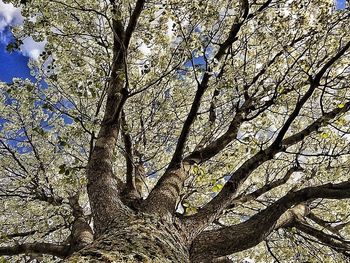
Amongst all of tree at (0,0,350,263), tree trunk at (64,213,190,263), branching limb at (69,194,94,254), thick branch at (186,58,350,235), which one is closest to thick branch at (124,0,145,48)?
tree at (0,0,350,263)

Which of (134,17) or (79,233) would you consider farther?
(79,233)

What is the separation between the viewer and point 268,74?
6715mm

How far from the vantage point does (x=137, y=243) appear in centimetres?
297

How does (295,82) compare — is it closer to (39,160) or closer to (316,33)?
(316,33)

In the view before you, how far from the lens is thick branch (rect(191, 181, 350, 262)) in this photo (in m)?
4.20

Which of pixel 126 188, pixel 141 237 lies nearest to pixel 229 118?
pixel 126 188

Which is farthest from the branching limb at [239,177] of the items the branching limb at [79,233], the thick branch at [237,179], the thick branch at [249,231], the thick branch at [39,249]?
the thick branch at [39,249]

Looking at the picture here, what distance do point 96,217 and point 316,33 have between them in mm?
4216

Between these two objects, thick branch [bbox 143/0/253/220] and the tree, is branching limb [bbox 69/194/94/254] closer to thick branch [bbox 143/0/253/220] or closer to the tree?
the tree

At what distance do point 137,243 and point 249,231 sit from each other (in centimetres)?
184

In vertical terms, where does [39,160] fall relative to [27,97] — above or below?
above

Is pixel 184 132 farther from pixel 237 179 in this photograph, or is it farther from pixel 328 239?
pixel 328 239

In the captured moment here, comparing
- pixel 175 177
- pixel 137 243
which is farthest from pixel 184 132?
pixel 137 243

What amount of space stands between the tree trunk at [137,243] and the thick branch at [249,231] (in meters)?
0.39
